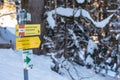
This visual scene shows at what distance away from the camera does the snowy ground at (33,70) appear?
28.0 feet

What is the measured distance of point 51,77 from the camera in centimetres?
920

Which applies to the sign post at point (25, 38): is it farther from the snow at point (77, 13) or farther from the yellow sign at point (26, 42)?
the snow at point (77, 13)

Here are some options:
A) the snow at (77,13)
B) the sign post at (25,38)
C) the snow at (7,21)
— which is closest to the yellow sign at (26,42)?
the sign post at (25,38)

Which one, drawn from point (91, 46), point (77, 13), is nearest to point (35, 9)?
point (77, 13)

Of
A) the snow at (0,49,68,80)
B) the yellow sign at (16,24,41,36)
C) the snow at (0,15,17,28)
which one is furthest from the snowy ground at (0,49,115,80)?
the snow at (0,15,17,28)

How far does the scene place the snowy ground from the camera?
28.0 feet

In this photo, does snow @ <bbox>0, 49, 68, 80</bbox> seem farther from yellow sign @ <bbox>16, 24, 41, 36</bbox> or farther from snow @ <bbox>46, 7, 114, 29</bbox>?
yellow sign @ <bbox>16, 24, 41, 36</bbox>

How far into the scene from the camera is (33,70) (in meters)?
9.45

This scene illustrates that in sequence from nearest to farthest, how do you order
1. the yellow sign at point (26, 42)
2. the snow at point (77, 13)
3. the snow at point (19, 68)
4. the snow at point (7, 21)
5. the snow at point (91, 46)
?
the yellow sign at point (26, 42) < the snow at point (19, 68) < the snow at point (77, 13) < the snow at point (91, 46) < the snow at point (7, 21)

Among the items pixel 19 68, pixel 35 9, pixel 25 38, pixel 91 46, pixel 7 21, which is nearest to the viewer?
pixel 25 38

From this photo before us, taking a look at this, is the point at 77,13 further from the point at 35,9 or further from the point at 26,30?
the point at 26,30

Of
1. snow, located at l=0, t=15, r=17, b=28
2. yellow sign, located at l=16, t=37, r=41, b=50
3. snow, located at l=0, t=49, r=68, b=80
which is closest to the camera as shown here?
yellow sign, located at l=16, t=37, r=41, b=50

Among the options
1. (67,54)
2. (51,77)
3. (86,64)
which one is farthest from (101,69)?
(51,77)

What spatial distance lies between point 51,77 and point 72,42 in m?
3.39
